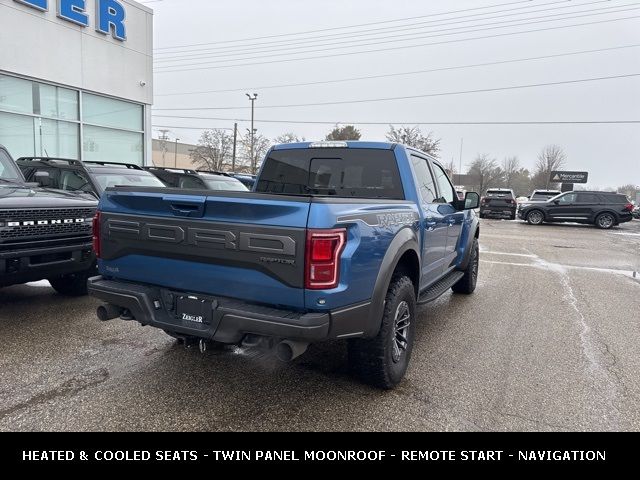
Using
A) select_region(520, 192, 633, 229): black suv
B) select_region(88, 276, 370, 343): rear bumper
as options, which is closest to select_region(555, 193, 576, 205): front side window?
select_region(520, 192, 633, 229): black suv

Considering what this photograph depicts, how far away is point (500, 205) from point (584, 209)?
422 centimetres

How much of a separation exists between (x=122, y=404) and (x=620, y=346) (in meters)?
4.70

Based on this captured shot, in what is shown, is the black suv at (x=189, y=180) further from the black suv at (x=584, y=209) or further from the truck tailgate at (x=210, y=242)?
the black suv at (x=584, y=209)

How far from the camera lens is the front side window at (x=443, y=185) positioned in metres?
5.20

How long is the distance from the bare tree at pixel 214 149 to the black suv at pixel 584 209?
41298 mm

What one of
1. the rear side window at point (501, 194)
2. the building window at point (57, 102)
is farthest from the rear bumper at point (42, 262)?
the rear side window at point (501, 194)

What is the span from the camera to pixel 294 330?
2654mm

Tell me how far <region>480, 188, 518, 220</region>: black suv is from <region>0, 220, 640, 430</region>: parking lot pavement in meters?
19.8

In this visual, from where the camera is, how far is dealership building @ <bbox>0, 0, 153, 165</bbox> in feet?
39.2

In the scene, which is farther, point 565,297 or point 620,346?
point 565,297

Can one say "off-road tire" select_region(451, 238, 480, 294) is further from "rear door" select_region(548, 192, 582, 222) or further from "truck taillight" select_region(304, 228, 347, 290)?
"rear door" select_region(548, 192, 582, 222)
